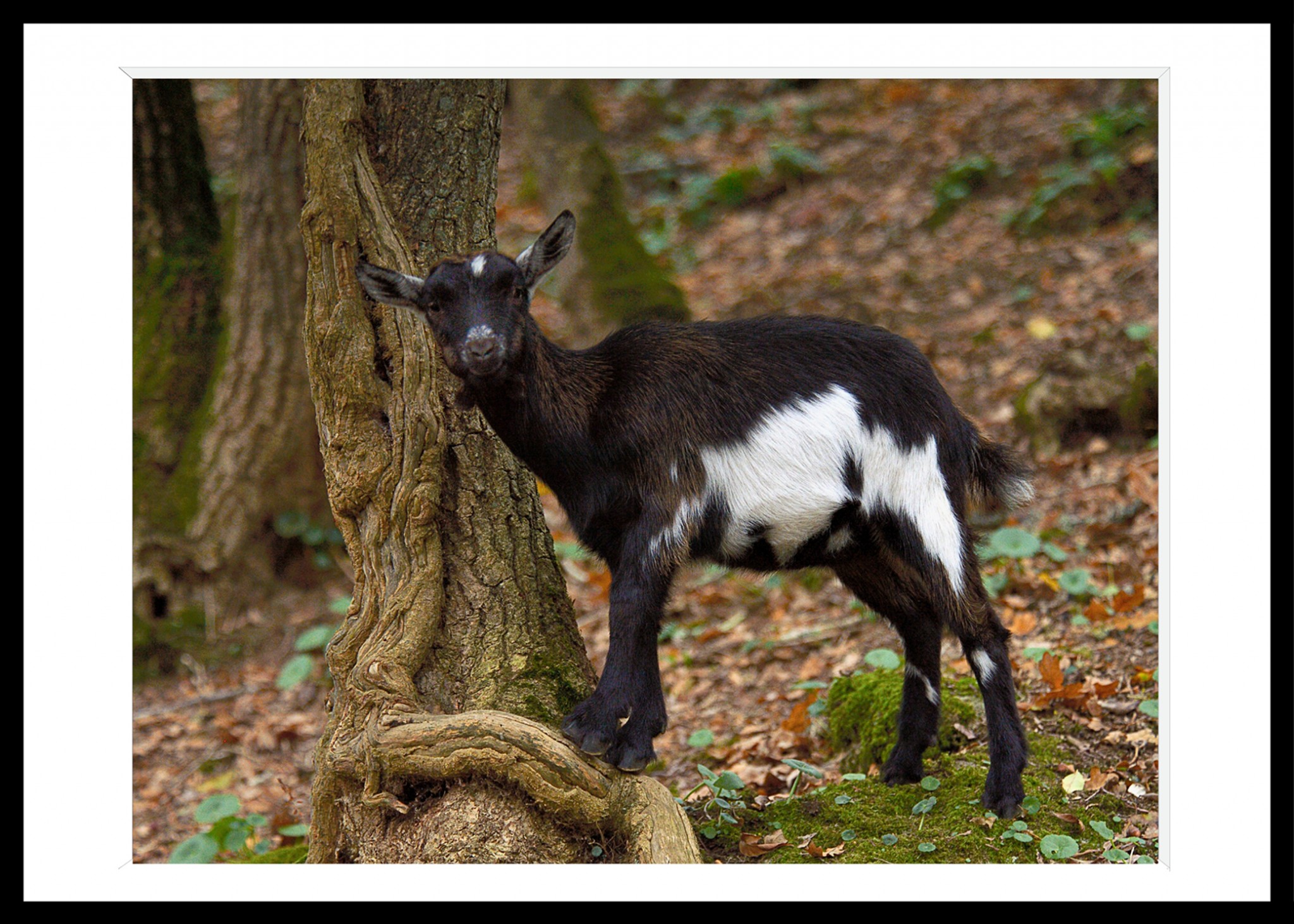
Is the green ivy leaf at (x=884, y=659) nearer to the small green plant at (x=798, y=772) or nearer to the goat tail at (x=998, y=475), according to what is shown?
the small green plant at (x=798, y=772)

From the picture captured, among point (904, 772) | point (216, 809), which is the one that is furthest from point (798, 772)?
point (216, 809)

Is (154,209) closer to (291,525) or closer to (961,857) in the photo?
(291,525)

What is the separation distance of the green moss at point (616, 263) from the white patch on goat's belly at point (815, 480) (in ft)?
16.6

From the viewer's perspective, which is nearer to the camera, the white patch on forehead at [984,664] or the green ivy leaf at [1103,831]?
the green ivy leaf at [1103,831]

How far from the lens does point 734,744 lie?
20.0ft

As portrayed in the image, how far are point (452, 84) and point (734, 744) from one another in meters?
3.71

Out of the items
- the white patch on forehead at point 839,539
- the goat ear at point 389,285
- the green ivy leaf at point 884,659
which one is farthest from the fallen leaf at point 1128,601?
the goat ear at point 389,285

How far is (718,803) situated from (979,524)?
3.93m

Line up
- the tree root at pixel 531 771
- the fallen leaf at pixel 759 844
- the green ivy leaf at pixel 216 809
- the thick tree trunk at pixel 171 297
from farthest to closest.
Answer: the thick tree trunk at pixel 171 297 → the green ivy leaf at pixel 216 809 → the fallen leaf at pixel 759 844 → the tree root at pixel 531 771

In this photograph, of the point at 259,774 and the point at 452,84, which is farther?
the point at 259,774

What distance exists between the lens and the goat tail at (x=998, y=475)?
201 inches

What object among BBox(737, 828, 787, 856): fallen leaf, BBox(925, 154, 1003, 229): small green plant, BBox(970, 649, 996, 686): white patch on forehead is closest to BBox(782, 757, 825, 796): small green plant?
BBox(737, 828, 787, 856): fallen leaf

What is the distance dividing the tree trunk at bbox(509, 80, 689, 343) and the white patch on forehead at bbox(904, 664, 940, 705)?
5055 mm
